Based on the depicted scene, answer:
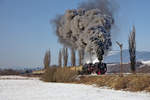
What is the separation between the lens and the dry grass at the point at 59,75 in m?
22.8

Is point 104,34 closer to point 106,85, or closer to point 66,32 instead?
point 66,32

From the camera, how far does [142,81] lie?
13.5m

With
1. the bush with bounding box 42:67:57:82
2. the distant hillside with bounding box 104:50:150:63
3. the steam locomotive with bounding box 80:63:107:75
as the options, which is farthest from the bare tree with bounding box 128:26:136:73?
the distant hillside with bounding box 104:50:150:63

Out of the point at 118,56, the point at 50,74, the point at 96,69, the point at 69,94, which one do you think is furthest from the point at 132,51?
the point at 118,56

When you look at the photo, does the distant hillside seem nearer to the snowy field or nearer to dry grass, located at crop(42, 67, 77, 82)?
dry grass, located at crop(42, 67, 77, 82)

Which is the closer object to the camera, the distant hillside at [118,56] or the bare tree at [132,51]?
the bare tree at [132,51]

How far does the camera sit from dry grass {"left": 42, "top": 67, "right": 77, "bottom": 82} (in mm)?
22766

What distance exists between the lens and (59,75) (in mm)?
23188

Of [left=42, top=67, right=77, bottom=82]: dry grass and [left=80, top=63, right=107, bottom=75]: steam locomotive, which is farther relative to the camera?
[left=80, top=63, right=107, bottom=75]: steam locomotive

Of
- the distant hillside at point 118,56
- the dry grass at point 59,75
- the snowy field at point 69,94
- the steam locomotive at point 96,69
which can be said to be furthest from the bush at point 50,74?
the distant hillside at point 118,56

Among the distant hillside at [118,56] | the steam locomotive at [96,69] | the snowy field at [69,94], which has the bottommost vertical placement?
the snowy field at [69,94]

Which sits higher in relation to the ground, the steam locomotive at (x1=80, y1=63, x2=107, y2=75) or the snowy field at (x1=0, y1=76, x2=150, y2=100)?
the steam locomotive at (x1=80, y1=63, x2=107, y2=75)

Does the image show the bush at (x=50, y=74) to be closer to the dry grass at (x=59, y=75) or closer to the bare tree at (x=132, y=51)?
the dry grass at (x=59, y=75)

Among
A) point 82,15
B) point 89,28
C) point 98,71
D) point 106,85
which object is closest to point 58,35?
point 82,15
